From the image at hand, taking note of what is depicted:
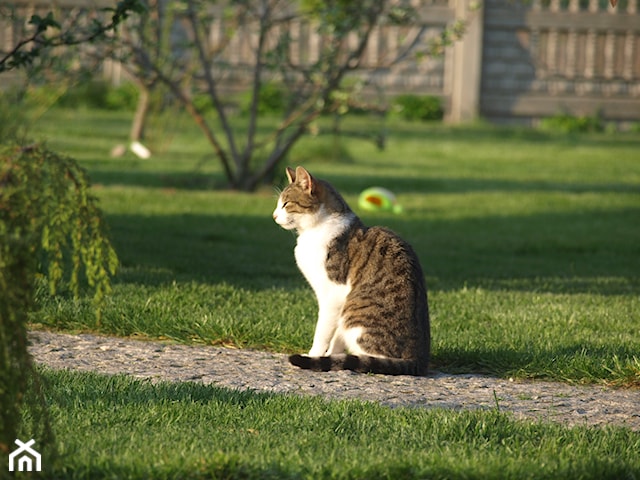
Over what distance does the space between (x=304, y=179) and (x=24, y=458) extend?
8.98 feet

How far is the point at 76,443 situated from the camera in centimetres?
408

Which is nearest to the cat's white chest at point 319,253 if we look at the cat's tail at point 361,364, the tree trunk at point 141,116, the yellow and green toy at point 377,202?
the cat's tail at point 361,364

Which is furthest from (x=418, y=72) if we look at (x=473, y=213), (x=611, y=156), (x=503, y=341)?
(x=503, y=341)

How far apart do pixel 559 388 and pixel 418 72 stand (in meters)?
17.8

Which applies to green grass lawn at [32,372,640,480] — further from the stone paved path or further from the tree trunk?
the tree trunk

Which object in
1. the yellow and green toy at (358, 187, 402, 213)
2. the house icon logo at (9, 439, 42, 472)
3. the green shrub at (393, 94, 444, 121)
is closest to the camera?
the house icon logo at (9, 439, 42, 472)

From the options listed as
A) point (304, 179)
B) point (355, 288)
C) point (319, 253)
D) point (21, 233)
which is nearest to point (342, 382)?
point (355, 288)

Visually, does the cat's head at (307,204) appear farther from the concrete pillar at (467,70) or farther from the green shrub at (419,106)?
the green shrub at (419,106)

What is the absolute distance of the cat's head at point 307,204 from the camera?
19.9 feet

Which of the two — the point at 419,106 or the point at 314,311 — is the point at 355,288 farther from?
the point at 419,106

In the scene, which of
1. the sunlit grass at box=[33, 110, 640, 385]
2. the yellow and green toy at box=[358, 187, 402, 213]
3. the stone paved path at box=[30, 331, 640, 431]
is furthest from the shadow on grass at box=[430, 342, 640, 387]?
the yellow and green toy at box=[358, 187, 402, 213]

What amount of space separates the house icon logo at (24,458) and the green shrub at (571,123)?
20.1 metres

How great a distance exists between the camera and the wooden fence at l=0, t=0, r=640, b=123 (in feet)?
73.2

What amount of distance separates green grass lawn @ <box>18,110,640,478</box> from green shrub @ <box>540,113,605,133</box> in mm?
6243
